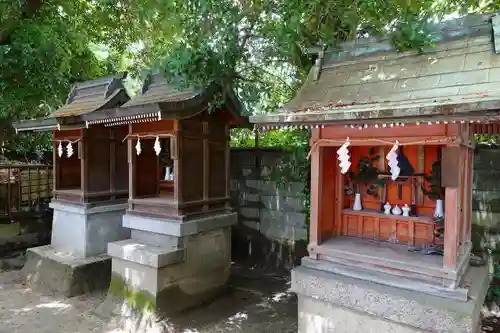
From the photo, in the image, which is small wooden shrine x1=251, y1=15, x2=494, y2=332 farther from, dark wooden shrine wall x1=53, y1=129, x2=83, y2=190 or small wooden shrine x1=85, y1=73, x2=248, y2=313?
dark wooden shrine wall x1=53, y1=129, x2=83, y2=190

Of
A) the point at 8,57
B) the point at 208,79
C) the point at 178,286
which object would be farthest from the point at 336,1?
the point at 8,57

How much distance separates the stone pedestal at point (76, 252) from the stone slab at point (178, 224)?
1.38 metres

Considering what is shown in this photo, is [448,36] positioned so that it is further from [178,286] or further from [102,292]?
[102,292]

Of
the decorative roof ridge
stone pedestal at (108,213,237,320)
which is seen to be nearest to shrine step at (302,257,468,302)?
stone pedestal at (108,213,237,320)

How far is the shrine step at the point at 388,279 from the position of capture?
4.01 m

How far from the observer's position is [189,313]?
6719mm

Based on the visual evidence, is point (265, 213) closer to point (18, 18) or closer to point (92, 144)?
point (92, 144)

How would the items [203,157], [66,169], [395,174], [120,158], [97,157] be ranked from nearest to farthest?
[395,174] → [203,157] → [97,157] → [120,158] → [66,169]

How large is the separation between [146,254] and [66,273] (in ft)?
8.39

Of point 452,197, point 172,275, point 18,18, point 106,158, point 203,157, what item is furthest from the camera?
point 18,18

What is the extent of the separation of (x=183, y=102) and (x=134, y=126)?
1.67 metres

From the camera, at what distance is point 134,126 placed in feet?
24.2

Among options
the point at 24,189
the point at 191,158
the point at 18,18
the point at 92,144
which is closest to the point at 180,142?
the point at 191,158

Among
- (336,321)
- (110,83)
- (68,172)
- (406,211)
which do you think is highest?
(110,83)
